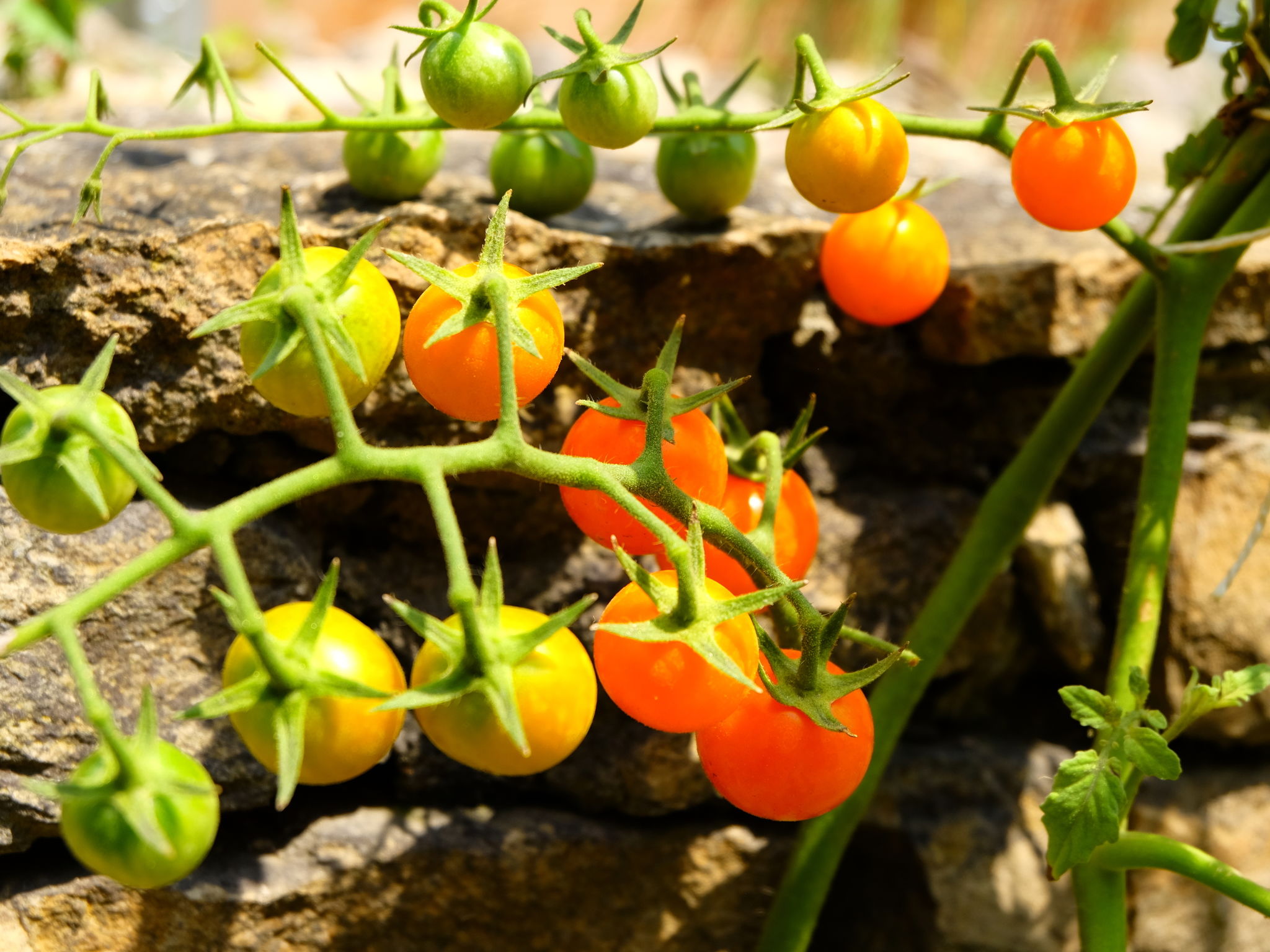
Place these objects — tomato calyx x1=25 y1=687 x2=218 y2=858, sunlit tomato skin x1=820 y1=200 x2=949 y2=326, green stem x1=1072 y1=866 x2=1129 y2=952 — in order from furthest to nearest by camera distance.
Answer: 1. sunlit tomato skin x1=820 y1=200 x2=949 y2=326
2. green stem x1=1072 y1=866 x2=1129 y2=952
3. tomato calyx x1=25 y1=687 x2=218 y2=858

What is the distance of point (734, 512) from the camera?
828 millimetres

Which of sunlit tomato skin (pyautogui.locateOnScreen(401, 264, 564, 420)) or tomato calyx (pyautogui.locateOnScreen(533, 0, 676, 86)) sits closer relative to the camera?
sunlit tomato skin (pyautogui.locateOnScreen(401, 264, 564, 420))

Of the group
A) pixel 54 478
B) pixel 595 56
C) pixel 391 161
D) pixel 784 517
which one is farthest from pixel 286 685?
pixel 391 161

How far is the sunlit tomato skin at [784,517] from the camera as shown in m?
0.82

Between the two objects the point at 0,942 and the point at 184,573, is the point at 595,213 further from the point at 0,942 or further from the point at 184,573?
the point at 0,942

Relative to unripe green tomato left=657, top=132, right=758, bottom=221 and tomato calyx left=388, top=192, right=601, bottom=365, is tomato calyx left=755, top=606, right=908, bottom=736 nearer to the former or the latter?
tomato calyx left=388, top=192, right=601, bottom=365

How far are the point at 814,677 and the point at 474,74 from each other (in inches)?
20.5

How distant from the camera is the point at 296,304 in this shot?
604 mm

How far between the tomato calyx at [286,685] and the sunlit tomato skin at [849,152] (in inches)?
18.6

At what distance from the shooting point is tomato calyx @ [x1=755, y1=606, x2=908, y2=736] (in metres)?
0.67

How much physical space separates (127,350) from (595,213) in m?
0.52

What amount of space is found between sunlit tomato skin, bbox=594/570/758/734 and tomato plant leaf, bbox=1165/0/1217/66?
2.73 feet

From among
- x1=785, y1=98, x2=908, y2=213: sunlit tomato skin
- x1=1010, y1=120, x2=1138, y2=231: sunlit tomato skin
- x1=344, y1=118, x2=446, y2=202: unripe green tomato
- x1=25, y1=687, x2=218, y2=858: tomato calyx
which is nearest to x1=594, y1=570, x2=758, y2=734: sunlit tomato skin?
x1=25, y1=687, x2=218, y2=858: tomato calyx

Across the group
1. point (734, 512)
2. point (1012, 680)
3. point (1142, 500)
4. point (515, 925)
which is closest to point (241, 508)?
point (734, 512)
